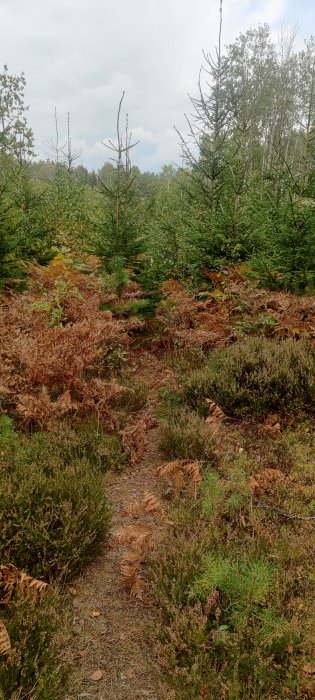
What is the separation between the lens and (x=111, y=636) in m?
2.67

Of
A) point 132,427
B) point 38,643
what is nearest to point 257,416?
point 132,427

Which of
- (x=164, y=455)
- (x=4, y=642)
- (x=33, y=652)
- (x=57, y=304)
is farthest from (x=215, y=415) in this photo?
(x=57, y=304)

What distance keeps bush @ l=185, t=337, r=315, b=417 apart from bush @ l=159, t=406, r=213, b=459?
0.52 meters

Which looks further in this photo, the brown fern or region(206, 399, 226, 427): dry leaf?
region(206, 399, 226, 427): dry leaf

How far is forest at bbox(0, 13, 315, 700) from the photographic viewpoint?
7.80ft

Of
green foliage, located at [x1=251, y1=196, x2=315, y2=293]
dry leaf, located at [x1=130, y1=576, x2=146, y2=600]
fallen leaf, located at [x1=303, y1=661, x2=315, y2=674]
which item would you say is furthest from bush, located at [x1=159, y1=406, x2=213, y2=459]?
green foliage, located at [x1=251, y1=196, x2=315, y2=293]

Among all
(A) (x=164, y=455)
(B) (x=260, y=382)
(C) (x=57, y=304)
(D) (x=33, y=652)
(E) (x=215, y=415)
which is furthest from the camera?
(C) (x=57, y=304)

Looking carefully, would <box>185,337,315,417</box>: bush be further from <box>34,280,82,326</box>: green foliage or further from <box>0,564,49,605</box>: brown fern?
<box>0,564,49,605</box>: brown fern

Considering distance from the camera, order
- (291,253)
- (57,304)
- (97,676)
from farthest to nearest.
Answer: (291,253), (57,304), (97,676)

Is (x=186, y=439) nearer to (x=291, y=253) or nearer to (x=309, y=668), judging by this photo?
(x=309, y=668)

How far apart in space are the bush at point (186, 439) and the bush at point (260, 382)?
52cm

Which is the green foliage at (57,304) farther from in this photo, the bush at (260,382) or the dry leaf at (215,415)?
the dry leaf at (215,415)

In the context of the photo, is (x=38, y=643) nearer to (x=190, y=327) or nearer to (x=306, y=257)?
(x=190, y=327)

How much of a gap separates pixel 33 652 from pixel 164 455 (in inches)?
99.4
